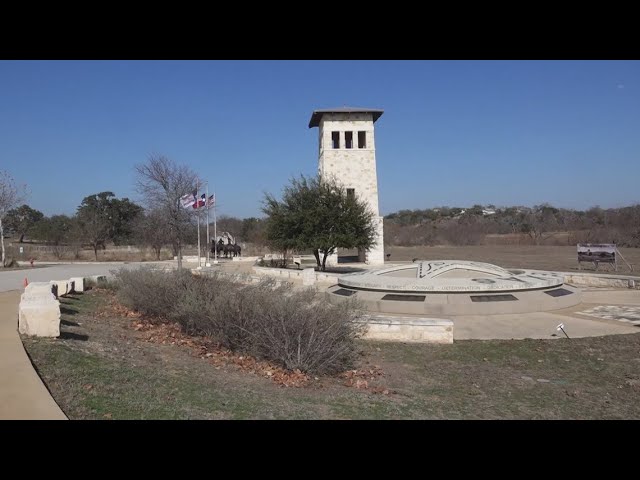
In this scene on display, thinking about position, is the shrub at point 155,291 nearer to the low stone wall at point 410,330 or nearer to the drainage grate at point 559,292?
the low stone wall at point 410,330

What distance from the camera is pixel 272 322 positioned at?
29.6ft

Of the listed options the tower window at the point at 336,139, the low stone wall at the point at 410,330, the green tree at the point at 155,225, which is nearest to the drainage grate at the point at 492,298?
the low stone wall at the point at 410,330

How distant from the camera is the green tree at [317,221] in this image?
27812 mm

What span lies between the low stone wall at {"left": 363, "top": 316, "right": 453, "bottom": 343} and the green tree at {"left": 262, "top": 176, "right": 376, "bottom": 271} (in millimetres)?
15580

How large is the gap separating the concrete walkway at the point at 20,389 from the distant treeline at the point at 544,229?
191 ft

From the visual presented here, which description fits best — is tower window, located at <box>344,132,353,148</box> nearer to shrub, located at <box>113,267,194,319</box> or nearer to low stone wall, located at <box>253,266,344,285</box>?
low stone wall, located at <box>253,266,344,285</box>

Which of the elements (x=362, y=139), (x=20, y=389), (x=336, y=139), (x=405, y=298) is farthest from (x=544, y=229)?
(x=20, y=389)

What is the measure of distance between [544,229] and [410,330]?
3013 inches

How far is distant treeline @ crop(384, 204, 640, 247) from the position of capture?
59.0 m

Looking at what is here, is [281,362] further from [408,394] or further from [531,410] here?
[531,410]

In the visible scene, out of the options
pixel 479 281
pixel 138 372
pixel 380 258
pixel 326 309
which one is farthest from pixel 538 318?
pixel 380 258

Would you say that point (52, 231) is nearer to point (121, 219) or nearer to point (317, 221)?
point (121, 219)

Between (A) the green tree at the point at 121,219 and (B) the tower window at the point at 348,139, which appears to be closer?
(B) the tower window at the point at 348,139
